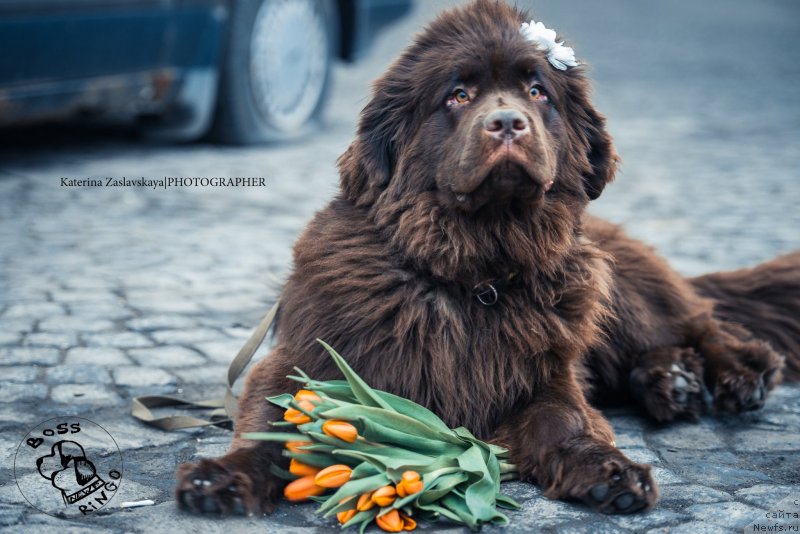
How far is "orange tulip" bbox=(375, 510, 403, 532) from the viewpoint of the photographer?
8.04 feet

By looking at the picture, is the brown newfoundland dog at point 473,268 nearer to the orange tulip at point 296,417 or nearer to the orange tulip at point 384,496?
the orange tulip at point 296,417

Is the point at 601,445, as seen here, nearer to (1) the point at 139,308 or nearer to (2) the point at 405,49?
(2) the point at 405,49

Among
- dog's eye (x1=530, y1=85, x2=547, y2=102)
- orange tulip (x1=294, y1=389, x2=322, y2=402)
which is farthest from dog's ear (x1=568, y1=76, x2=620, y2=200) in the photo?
orange tulip (x1=294, y1=389, x2=322, y2=402)

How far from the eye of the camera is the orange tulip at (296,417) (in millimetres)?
2643

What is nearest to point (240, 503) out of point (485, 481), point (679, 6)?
point (485, 481)

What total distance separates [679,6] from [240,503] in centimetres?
2311

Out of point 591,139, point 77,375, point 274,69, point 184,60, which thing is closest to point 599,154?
point 591,139

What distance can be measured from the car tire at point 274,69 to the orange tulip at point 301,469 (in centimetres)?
582

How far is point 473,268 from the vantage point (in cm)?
304

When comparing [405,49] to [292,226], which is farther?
[292,226]

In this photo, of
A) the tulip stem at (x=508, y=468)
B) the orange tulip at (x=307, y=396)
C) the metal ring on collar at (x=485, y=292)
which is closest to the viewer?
the orange tulip at (x=307, y=396)

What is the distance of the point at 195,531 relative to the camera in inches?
96.7

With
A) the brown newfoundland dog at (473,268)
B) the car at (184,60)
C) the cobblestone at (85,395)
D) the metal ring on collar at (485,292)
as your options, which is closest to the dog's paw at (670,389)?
the brown newfoundland dog at (473,268)

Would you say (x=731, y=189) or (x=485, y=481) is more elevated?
(x=731, y=189)
